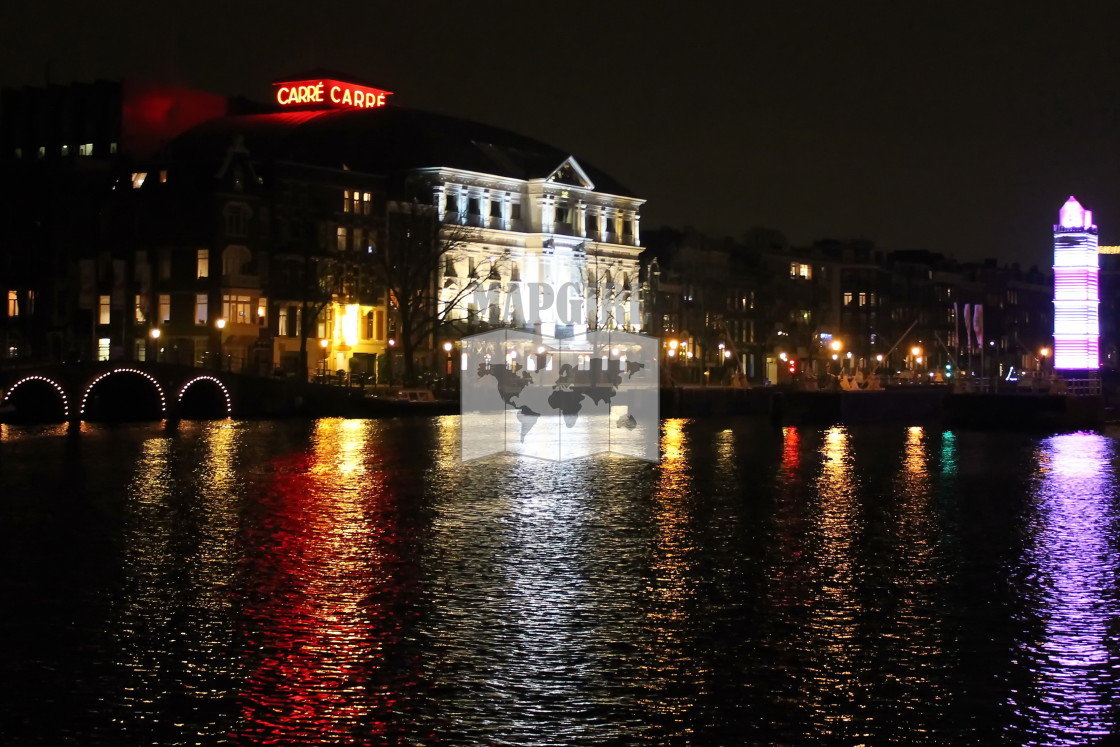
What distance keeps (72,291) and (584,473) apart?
207ft

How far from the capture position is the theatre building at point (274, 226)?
99.6m

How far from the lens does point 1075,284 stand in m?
101

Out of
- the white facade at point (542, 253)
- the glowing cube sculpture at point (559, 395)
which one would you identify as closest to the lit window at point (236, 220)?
the glowing cube sculpture at point (559, 395)

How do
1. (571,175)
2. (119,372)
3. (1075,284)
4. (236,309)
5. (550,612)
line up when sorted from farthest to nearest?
(571,175) → (1075,284) → (236,309) → (119,372) → (550,612)

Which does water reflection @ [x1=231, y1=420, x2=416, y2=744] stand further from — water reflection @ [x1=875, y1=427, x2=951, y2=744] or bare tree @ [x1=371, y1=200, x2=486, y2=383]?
bare tree @ [x1=371, y1=200, x2=486, y2=383]

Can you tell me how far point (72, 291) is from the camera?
104 metres

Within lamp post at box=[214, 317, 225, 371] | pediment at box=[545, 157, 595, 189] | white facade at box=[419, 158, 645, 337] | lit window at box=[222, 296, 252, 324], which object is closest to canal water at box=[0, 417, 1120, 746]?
lamp post at box=[214, 317, 225, 371]

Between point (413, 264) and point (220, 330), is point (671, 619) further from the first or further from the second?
point (413, 264)

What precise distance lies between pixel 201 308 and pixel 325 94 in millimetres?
39299

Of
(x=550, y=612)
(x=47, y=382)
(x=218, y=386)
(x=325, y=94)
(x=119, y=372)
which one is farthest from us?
(x=325, y=94)

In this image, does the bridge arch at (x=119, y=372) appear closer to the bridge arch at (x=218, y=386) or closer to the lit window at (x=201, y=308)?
the bridge arch at (x=218, y=386)

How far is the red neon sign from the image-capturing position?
134m

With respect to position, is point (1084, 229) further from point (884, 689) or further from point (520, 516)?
point (884, 689)

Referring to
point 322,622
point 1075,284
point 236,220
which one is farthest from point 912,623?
point 1075,284
